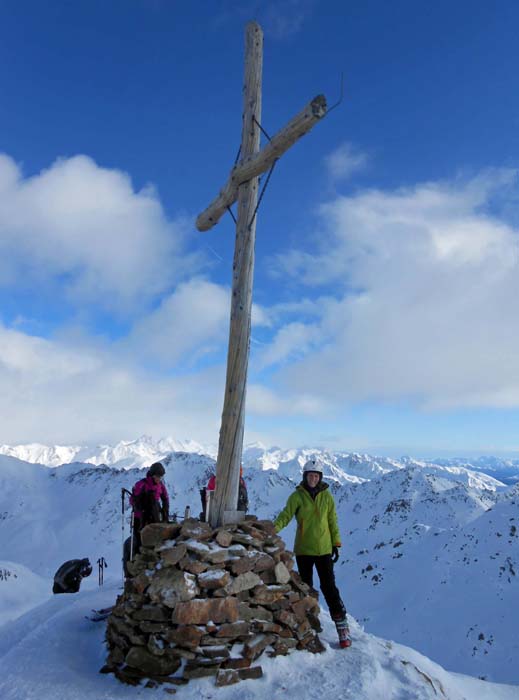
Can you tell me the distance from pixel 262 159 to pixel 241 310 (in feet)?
7.16

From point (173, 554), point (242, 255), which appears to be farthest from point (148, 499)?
point (242, 255)

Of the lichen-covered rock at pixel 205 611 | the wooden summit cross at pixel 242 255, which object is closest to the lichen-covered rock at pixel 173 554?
the lichen-covered rock at pixel 205 611

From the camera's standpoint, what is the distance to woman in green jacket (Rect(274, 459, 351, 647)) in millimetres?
6598

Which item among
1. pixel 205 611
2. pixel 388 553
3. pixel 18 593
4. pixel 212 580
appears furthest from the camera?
pixel 388 553

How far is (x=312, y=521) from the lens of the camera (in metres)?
6.66

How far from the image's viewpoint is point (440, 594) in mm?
34562

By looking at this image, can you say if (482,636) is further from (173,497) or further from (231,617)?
(173,497)

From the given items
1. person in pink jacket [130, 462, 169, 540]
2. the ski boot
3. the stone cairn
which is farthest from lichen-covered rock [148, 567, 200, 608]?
person in pink jacket [130, 462, 169, 540]

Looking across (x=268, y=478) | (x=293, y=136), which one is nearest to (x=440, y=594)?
(x=293, y=136)

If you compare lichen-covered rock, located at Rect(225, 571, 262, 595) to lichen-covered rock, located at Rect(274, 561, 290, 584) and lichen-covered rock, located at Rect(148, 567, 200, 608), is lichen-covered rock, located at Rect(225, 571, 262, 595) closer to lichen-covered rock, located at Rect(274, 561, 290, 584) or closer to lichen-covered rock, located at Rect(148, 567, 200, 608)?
lichen-covered rock, located at Rect(274, 561, 290, 584)

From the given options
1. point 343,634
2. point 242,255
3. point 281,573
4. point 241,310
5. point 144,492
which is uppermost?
point 242,255

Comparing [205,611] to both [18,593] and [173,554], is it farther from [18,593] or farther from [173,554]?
[18,593]

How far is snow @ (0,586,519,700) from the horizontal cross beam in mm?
6430

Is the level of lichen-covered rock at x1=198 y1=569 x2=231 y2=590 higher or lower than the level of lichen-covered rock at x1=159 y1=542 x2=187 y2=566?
lower
